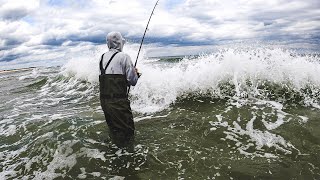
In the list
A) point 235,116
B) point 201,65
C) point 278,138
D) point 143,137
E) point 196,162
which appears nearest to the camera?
point 196,162

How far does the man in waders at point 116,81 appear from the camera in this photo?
16.5 ft

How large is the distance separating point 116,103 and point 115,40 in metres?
1.09

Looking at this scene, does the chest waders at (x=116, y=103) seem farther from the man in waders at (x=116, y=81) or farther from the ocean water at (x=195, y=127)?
the ocean water at (x=195, y=127)

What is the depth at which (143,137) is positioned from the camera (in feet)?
20.4

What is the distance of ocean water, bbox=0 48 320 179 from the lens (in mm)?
4855

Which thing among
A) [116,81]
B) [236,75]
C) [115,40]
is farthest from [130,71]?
[236,75]

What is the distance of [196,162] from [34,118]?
550 centimetres

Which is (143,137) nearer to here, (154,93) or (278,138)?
(278,138)

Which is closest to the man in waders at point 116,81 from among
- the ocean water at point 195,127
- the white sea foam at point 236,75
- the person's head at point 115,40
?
the person's head at point 115,40

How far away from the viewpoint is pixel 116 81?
506 centimetres

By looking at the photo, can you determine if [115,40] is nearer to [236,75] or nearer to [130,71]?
[130,71]

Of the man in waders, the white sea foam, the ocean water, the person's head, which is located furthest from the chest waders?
the white sea foam

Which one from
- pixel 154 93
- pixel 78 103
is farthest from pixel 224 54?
pixel 78 103

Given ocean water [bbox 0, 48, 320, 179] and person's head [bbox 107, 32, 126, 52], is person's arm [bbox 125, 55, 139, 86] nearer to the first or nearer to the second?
person's head [bbox 107, 32, 126, 52]
